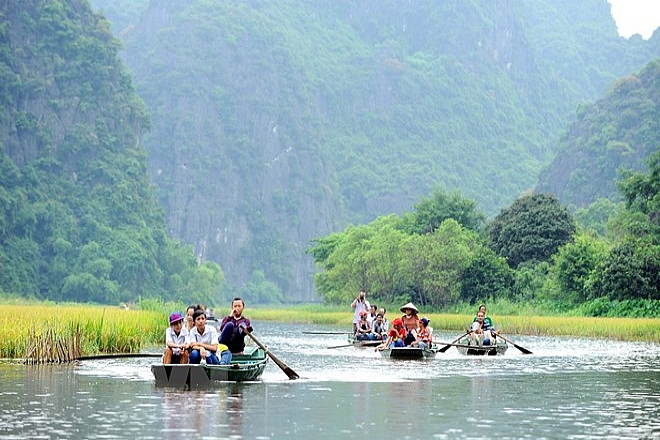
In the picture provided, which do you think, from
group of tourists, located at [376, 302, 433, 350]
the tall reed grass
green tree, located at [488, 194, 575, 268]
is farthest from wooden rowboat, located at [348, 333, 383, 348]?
green tree, located at [488, 194, 575, 268]

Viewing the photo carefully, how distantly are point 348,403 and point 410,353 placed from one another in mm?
14565

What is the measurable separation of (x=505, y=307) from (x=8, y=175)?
74020mm

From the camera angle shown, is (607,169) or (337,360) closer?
(337,360)

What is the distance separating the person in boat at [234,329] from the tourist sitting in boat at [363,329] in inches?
707

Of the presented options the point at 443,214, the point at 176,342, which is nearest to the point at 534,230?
the point at 443,214

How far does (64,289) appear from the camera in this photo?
128 meters

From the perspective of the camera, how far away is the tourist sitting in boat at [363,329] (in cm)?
4612

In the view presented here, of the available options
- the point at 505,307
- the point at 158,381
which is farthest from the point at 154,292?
the point at 158,381

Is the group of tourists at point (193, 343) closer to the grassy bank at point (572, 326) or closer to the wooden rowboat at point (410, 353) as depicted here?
the wooden rowboat at point (410, 353)

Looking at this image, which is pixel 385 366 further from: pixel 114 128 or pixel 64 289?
pixel 114 128

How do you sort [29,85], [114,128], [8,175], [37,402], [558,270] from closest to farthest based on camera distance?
[37,402], [558,270], [8,175], [29,85], [114,128]

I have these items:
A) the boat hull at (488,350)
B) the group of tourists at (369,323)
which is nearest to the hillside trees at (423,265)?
the group of tourists at (369,323)

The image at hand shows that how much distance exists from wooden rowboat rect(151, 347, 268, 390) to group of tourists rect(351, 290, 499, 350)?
997cm

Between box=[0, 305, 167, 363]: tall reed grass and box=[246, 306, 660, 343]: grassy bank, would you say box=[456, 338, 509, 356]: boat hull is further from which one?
box=[246, 306, 660, 343]: grassy bank
